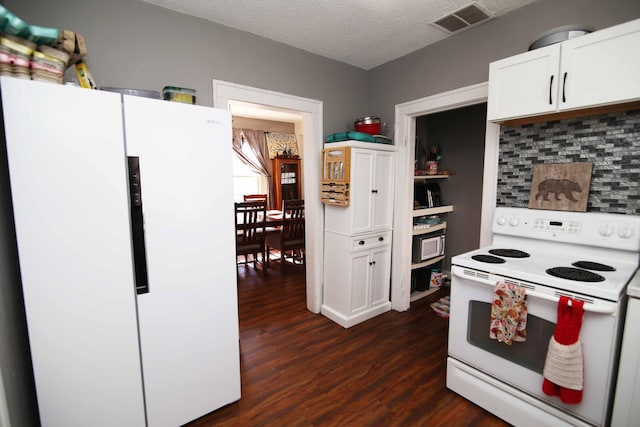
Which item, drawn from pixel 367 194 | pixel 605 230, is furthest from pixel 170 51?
pixel 605 230

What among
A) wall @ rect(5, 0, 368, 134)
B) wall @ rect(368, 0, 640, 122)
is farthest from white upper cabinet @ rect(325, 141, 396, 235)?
wall @ rect(5, 0, 368, 134)

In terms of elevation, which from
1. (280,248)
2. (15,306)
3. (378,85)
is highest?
(378,85)

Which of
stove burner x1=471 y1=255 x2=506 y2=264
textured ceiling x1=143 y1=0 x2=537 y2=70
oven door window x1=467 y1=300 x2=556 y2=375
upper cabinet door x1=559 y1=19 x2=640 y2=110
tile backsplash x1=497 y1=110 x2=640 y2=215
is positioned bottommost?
oven door window x1=467 y1=300 x2=556 y2=375

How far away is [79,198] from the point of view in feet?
4.20

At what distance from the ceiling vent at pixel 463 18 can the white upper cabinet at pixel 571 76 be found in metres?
0.47

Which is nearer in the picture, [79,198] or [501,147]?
[79,198]

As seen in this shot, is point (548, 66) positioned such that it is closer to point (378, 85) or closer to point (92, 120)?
point (378, 85)

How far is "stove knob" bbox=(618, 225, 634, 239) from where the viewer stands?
1.58 m

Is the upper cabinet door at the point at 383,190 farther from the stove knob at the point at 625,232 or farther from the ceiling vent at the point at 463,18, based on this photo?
the stove knob at the point at 625,232

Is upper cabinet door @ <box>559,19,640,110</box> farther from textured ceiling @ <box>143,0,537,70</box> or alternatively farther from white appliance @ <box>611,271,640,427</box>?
white appliance @ <box>611,271,640,427</box>

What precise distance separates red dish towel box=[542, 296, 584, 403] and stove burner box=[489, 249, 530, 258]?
521mm

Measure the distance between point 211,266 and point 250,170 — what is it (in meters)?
4.54

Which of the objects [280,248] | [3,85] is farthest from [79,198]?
[280,248]

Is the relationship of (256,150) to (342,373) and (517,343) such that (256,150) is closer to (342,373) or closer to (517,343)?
(342,373)
